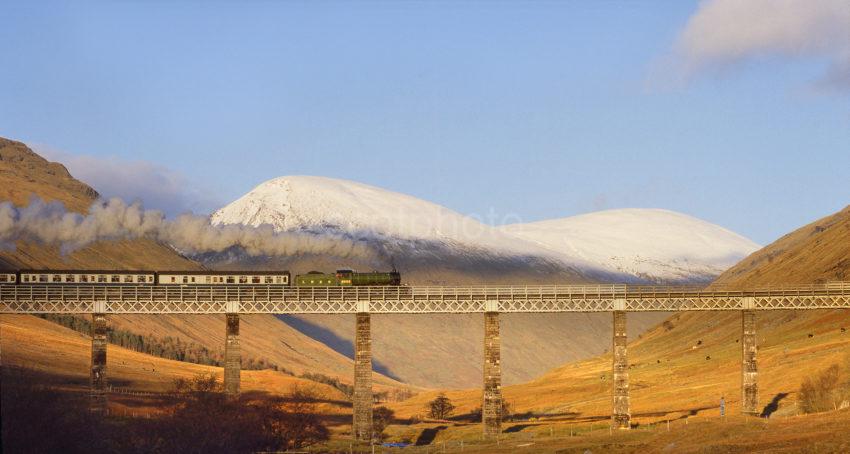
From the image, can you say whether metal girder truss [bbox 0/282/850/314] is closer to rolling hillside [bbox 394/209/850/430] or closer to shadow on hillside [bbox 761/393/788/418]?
shadow on hillside [bbox 761/393/788/418]

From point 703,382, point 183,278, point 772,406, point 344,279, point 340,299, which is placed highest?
point 344,279

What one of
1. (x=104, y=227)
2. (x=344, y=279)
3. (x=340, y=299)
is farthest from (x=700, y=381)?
(x=104, y=227)

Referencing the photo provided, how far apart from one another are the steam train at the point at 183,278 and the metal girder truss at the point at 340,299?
89 cm

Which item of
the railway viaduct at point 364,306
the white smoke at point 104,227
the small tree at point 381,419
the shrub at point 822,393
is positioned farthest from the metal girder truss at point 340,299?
the white smoke at point 104,227

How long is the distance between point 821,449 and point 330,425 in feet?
219

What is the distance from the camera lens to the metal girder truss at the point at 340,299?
113750 mm

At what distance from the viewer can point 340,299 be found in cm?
11462

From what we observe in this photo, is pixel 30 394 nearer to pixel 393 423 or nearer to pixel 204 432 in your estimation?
pixel 204 432

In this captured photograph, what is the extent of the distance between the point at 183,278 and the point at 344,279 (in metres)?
15.8

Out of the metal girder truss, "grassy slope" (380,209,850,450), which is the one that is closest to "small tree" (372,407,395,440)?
"grassy slope" (380,209,850,450)

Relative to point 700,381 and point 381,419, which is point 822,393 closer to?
point 700,381

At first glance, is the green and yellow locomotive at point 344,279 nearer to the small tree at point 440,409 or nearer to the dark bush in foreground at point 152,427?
the dark bush in foreground at point 152,427

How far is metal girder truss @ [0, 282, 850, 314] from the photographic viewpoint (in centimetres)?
11375

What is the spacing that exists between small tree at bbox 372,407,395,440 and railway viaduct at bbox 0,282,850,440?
1256cm
